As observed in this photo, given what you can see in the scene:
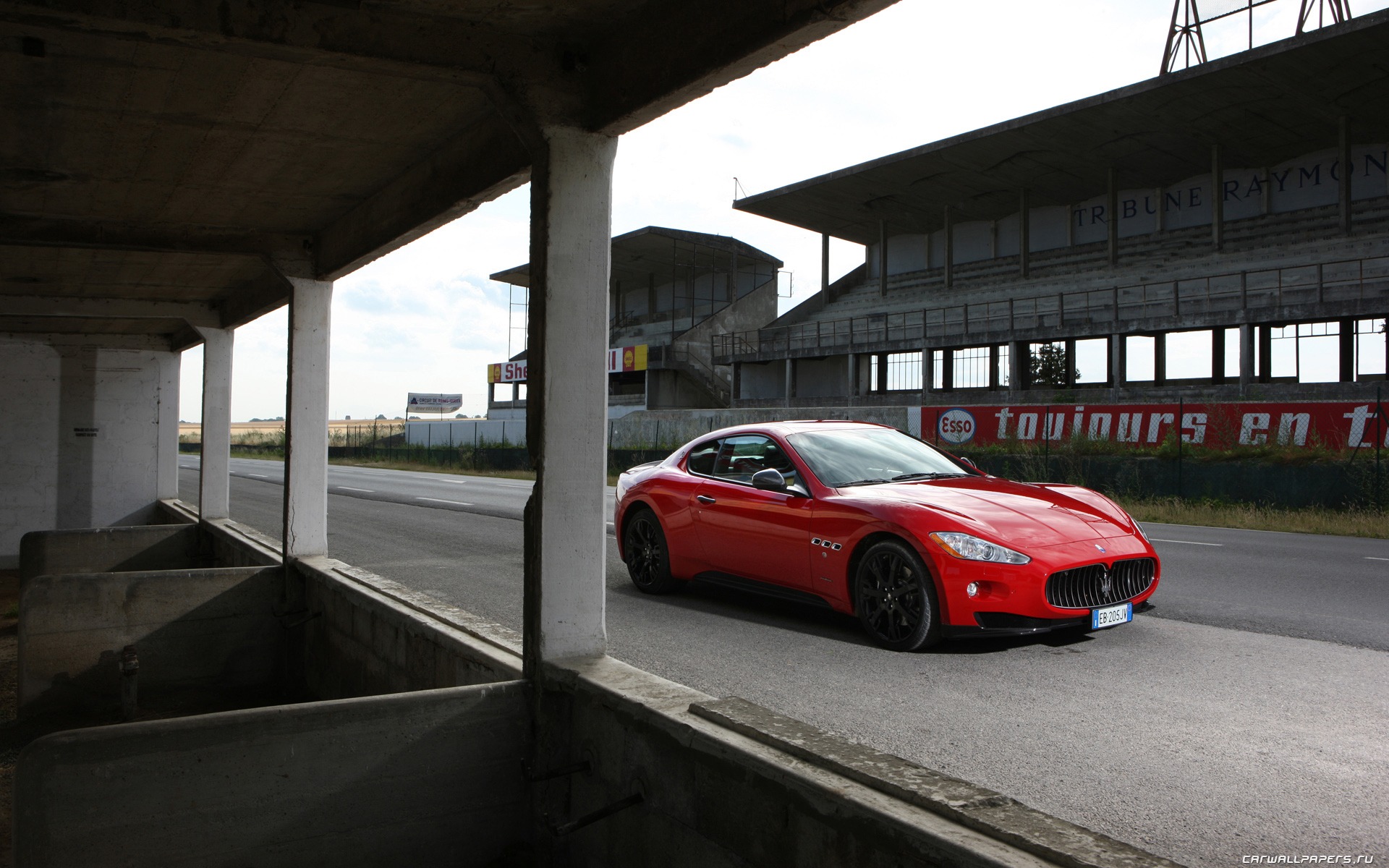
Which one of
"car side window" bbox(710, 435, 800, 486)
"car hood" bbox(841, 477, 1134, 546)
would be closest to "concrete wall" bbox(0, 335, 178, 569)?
"car side window" bbox(710, 435, 800, 486)

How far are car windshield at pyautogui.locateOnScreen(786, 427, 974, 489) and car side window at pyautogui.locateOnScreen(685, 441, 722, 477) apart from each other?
0.83 metres

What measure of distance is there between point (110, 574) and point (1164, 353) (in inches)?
1391

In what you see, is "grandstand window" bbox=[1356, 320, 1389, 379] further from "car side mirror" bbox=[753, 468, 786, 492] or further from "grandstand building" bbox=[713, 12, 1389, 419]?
"car side mirror" bbox=[753, 468, 786, 492]

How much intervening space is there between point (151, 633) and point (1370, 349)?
33458 mm

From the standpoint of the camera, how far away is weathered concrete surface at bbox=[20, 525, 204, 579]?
11055 millimetres

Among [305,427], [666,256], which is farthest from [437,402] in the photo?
[305,427]

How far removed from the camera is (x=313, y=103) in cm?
535

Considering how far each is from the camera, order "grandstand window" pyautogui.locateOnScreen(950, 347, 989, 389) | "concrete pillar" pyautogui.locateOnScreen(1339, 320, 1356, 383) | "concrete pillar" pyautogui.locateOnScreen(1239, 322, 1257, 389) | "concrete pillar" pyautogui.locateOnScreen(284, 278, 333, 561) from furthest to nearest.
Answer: "grandstand window" pyautogui.locateOnScreen(950, 347, 989, 389) → "concrete pillar" pyautogui.locateOnScreen(1339, 320, 1356, 383) → "concrete pillar" pyautogui.locateOnScreen(1239, 322, 1257, 389) → "concrete pillar" pyautogui.locateOnScreen(284, 278, 333, 561)

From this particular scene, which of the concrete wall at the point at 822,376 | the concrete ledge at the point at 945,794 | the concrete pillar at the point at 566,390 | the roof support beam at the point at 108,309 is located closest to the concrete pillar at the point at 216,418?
the roof support beam at the point at 108,309

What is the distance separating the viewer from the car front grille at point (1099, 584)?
238 inches

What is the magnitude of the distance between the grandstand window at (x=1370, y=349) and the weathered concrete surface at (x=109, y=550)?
103 feet

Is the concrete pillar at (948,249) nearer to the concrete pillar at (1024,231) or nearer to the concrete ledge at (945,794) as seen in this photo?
the concrete pillar at (1024,231)

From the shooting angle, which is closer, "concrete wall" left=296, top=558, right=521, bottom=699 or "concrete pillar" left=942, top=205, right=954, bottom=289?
"concrete wall" left=296, top=558, right=521, bottom=699

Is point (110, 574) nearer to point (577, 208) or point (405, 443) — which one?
point (577, 208)
